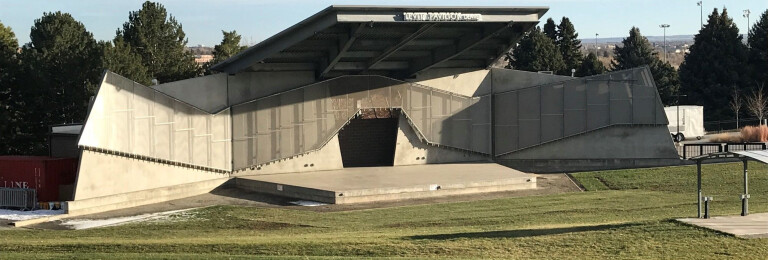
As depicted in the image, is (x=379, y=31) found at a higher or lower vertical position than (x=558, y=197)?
higher

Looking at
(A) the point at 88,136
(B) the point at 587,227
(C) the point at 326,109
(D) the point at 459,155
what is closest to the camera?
(B) the point at 587,227

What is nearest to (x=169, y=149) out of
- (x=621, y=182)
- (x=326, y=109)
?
(x=326, y=109)

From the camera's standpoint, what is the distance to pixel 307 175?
162ft

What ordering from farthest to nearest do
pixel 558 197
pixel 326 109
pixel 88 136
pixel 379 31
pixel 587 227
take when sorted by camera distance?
pixel 326 109
pixel 379 31
pixel 558 197
pixel 88 136
pixel 587 227

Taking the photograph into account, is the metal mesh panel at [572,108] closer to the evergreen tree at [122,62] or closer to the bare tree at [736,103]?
the evergreen tree at [122,62]

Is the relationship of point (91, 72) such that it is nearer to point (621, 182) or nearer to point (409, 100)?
point (409, 100)

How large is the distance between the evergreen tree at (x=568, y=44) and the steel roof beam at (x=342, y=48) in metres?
51.9

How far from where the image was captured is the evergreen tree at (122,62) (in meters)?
56.7

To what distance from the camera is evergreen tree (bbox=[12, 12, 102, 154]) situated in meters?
57.2

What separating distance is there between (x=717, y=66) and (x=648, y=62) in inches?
525

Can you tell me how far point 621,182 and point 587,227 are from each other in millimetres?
21173

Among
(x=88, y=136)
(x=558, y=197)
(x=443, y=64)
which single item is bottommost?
(x=558, y=197)

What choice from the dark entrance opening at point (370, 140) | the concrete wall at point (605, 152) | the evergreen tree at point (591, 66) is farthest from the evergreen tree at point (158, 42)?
the evergreen tree at point (591, 66)

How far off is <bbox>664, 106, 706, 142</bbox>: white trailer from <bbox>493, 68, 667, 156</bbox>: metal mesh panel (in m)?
21.0
